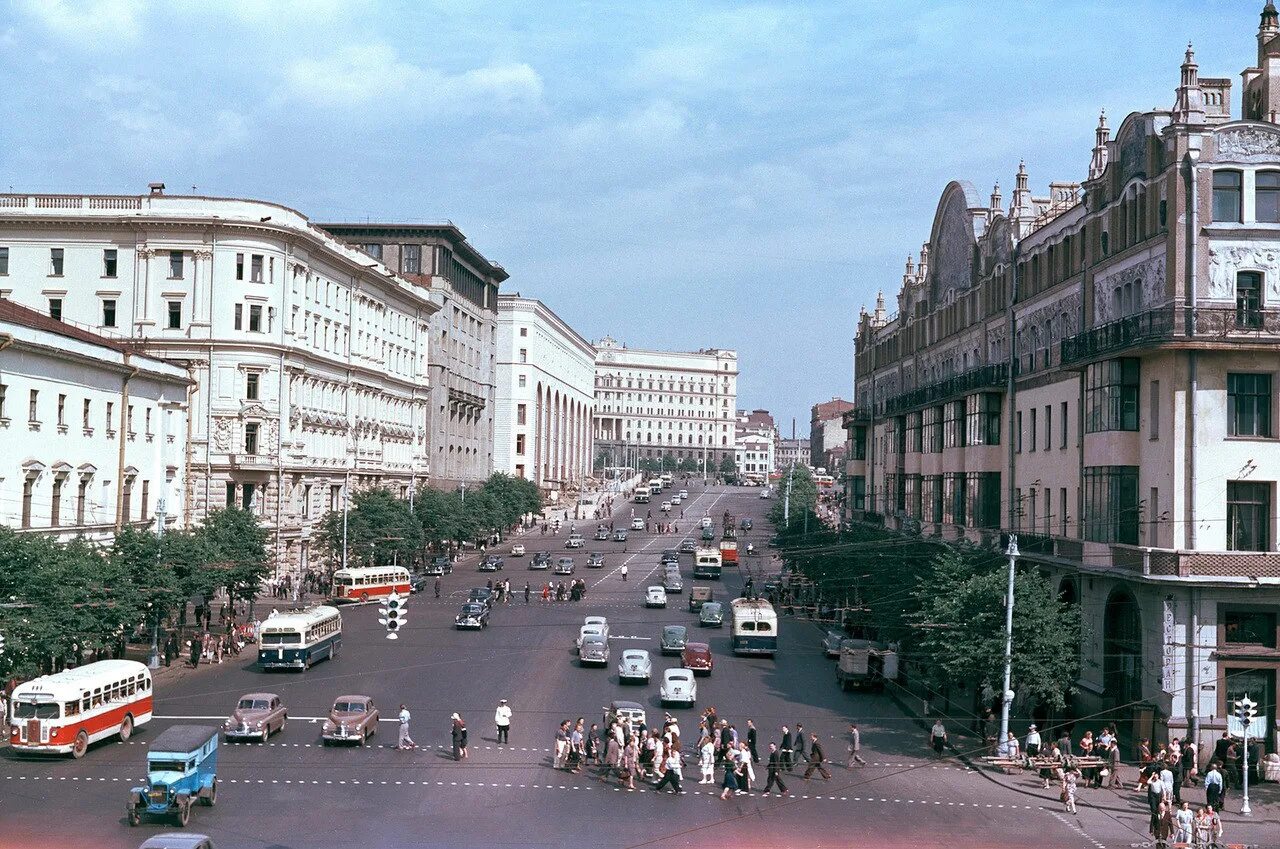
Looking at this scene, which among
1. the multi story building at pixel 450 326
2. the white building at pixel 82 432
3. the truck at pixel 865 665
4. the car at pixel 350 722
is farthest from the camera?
the multi story building at pixel 450 326

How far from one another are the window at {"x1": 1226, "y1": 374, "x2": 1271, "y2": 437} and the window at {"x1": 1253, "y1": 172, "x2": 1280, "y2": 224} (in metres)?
5.00

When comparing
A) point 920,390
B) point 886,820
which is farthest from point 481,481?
point 886,820

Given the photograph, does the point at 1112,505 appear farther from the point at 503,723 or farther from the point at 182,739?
the point at 182,739

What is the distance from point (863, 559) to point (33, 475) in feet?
129

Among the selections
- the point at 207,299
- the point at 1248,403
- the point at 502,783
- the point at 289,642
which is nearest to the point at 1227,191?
the point at 1248,403

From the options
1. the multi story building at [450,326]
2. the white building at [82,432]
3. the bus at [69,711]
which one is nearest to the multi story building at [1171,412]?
the bus at [69,711]

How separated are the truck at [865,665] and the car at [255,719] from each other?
23.1m

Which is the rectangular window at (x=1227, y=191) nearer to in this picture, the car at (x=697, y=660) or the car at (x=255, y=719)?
the car at (x=697, y=660)

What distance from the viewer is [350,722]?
42.1 metres

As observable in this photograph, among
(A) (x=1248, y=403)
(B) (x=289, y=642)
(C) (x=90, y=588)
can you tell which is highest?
(A) (x=1248, y=403)

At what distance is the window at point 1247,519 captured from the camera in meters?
42.5

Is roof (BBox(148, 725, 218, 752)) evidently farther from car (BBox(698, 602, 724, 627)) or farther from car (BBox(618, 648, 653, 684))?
car (BBox(698, 602, 724, 627))

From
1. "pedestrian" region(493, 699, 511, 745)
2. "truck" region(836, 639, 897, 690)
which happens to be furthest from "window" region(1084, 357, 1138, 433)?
"pedestrian" region(493, 699, 511, 745)

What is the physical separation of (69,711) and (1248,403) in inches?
1426
